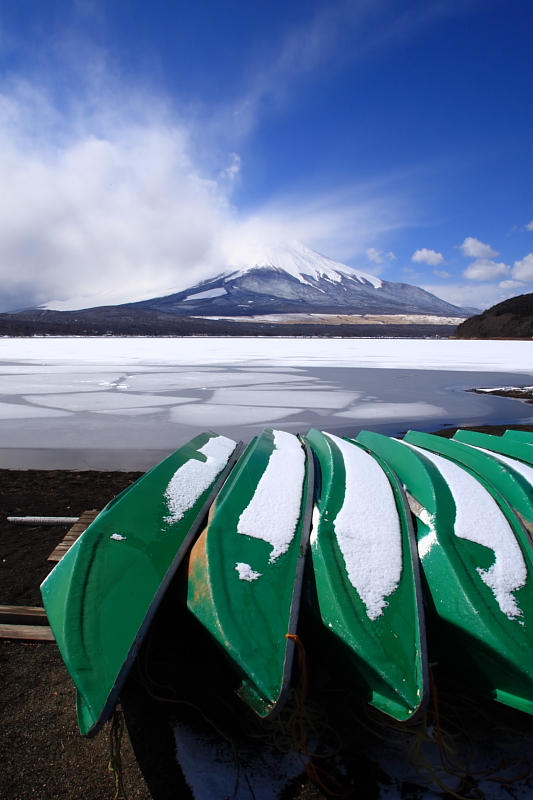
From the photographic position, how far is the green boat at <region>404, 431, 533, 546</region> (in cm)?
293

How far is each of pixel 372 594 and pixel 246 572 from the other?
564 millimetres

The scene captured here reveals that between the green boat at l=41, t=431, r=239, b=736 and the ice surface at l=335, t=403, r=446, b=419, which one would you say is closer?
the green boat at l=41, t=431, r=239, b=736

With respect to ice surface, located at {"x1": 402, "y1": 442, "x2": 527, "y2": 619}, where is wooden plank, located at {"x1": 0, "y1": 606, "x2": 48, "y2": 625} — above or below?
below

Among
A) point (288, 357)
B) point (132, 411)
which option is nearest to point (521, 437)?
point (132, 411)

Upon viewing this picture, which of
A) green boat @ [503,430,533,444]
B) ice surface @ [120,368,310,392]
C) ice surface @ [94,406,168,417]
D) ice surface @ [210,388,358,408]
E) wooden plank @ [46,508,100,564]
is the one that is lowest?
wooden plank @ [46,508,100,564]

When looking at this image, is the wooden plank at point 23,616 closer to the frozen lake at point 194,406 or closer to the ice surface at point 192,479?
the ice surface at point 192,479

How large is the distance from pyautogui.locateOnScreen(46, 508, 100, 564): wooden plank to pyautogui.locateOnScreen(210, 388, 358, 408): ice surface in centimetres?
537

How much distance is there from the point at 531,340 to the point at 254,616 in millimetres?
43197

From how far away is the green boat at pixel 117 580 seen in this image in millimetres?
1777

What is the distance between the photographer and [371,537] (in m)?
2.41

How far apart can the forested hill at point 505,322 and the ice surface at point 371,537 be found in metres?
43.9

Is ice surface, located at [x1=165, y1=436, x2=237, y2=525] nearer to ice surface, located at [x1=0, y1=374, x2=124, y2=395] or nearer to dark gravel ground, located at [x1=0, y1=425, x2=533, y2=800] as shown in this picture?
dark gravel ground, located at [x1=0, y1=425, x2=533, y2=800]

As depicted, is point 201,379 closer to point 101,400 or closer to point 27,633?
point 101,400

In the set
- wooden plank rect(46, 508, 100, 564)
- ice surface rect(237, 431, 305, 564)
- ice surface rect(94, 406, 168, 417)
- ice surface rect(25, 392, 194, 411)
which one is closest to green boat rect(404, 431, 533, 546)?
ice surface rect(237, 431, 305, 564)
